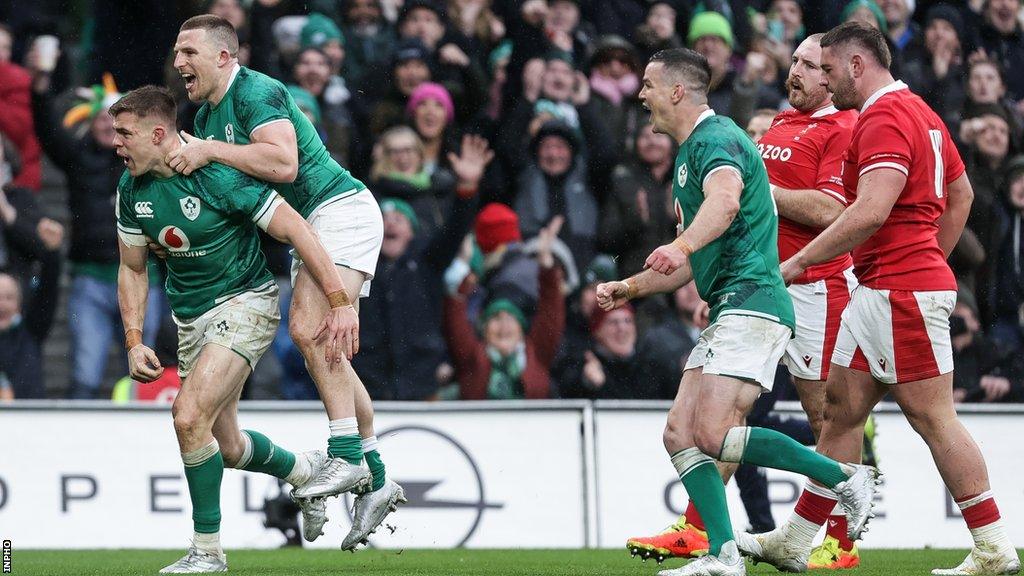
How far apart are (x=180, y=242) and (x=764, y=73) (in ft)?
22.0

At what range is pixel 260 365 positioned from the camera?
1130 cm

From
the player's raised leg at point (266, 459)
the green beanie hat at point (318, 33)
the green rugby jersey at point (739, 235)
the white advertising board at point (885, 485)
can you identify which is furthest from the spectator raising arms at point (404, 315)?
the green rugby jersey at point (739, 235)

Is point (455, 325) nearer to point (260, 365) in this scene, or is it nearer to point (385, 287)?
point (385, 287)

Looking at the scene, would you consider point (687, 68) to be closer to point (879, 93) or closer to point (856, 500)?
point (879, 93)

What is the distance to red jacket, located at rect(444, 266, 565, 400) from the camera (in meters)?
11.3

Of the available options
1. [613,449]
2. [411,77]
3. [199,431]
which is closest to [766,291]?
[199,431]

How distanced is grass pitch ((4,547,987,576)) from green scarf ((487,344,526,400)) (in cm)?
196

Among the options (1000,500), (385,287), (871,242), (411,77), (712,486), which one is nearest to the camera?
(712,486)

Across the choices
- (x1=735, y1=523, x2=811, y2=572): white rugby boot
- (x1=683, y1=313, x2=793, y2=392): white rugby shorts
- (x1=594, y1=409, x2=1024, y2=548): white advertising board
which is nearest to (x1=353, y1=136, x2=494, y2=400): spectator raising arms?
(x1=594, y1=409, x2=1024, y2=548): white advertising board

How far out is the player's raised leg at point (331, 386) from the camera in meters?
7.33

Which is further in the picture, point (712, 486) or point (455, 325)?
point (455, 325)

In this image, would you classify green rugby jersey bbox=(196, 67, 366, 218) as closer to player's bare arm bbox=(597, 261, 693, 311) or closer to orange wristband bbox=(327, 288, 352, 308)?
orange wristband bbox=(327, 288, 352, 308)

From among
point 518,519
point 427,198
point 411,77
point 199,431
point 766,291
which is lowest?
point 518,519

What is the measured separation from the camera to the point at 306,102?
1169 centimetres
